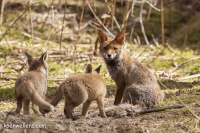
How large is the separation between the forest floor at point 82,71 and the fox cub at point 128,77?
0.26 m

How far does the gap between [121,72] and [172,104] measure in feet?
4.21

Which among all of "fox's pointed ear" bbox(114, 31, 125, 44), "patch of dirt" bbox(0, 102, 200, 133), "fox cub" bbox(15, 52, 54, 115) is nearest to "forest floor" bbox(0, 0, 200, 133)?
"patch of dirt" bbox(0, 102, 200, 133)

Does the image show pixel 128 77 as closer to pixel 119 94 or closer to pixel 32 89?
pixel 119 94

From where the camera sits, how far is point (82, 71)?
11344mm

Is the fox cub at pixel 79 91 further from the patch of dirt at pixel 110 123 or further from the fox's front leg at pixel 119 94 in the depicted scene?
the fox's front leg at pixel 119 94

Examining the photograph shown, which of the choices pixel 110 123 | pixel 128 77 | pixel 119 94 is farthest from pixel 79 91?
pixel 128 77

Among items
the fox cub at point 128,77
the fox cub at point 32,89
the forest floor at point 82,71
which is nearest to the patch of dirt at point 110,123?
the forest floor at point 82,71

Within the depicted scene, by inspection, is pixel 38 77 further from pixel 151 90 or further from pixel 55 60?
pixel 55 60

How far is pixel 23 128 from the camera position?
5559mm

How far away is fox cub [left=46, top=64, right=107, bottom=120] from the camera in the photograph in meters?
6.35

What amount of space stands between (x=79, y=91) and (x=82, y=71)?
16.5 feet

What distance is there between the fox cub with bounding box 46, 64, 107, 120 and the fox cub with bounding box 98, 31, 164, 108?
103 cm

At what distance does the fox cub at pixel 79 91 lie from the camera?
6.35 metres

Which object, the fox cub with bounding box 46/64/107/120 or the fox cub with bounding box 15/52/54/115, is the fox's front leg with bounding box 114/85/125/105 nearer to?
the fox cub with bounding box 46/64/107/120
